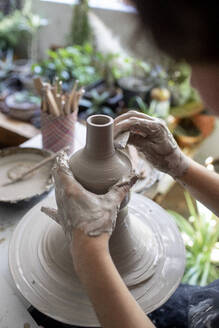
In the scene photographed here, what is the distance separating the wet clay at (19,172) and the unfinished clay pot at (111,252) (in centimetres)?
11

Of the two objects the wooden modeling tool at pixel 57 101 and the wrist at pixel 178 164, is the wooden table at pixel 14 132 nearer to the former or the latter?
the wooden modeling tool at pixel 57 101

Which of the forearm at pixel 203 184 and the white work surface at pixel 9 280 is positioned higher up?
the forearm at pixel 203 184

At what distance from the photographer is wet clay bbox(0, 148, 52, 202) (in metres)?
1.24

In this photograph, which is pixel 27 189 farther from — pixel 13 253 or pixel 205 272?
pixel 205 272

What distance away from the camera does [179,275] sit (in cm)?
103

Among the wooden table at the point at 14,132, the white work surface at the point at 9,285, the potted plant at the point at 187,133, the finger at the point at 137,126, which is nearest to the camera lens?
the white work surface at the point at 9,285

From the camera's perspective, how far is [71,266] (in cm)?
100

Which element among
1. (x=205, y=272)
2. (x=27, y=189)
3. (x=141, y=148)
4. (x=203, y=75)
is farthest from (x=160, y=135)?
(x=205, y=272)

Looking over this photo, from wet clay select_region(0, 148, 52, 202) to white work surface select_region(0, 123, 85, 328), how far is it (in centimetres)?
4

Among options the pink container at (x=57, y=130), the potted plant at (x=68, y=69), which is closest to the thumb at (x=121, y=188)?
the pink container at (x=57, y=130)

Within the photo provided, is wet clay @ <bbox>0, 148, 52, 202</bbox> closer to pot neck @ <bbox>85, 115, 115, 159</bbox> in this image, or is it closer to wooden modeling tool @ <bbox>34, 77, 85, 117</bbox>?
wooden modeling tool @ <bbox>34, 77, 85, 117</bbox>

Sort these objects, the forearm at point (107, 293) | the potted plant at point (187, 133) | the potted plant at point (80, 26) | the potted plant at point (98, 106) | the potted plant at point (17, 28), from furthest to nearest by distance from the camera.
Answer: the potted plant at point (17, 28)
the potted plant at point (80, 26)
the potted plant at point (187, 133)
the potted plant at point (98, 106)
the forearm at point (107, 293)

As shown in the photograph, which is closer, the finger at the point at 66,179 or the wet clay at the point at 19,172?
the finger at the point at 66,179

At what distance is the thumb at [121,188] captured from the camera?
2.93ft
